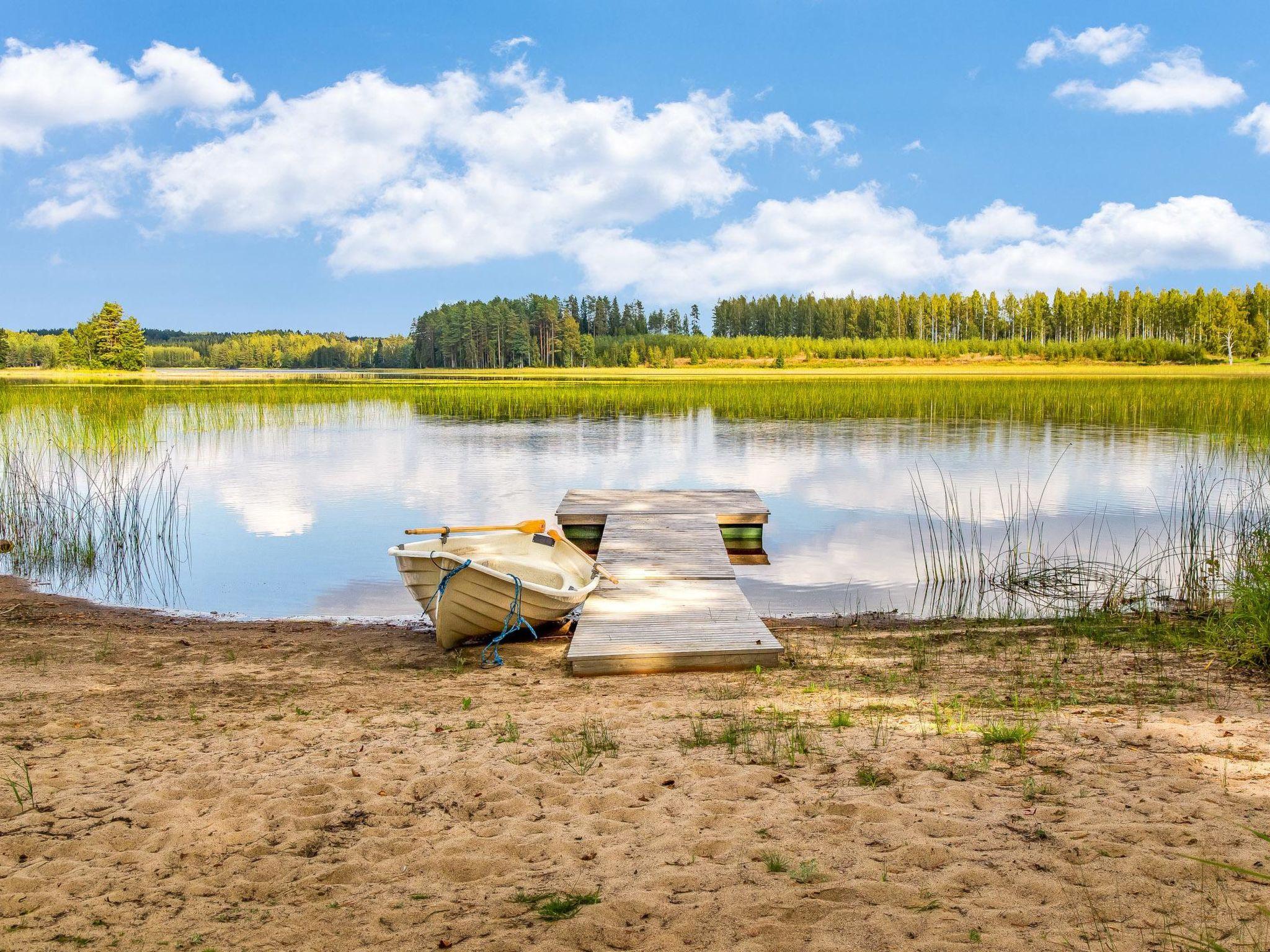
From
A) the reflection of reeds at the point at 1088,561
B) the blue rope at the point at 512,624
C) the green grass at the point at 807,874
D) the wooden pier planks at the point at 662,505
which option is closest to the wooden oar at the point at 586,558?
the blue rope at the point at 512,624

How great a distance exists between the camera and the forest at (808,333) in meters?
108

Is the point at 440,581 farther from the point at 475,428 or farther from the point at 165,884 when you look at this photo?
the point at 475,428

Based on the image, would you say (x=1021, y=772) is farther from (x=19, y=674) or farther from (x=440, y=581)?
(x=19, y=674)

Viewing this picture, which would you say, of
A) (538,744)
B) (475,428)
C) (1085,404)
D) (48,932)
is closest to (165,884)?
(48,932)

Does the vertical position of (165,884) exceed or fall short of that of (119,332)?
it falls short

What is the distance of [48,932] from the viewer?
3.66 meters

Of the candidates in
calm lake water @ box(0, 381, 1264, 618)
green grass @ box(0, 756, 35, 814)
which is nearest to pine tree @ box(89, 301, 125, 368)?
calm lake water @ box(0, 381, 1264, 618)

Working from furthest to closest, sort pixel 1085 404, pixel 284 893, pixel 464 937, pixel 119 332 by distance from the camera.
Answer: pixel 119 332 < pixel 1085 404 < pixel 284 893 < pixel 464 937

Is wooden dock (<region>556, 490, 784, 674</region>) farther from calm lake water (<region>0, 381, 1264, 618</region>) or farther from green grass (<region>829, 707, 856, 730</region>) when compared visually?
green grass (<region>829, 707, 856, 730</region>)

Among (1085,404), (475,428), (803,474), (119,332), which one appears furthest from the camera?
(119,332)

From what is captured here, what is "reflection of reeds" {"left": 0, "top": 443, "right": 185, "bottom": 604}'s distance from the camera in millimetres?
12773

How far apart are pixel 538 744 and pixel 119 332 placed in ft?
388

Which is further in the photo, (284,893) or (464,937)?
(284,893)

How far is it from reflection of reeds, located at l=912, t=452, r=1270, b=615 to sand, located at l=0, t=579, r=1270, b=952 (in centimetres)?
310
